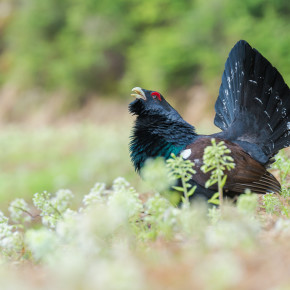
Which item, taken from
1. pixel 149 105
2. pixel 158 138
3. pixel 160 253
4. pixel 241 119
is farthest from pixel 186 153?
pixel 160 253

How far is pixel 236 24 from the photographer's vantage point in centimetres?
1600

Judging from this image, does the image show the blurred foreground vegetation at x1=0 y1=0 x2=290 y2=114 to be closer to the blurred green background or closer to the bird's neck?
the blurred green background

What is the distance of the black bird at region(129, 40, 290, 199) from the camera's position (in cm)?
424

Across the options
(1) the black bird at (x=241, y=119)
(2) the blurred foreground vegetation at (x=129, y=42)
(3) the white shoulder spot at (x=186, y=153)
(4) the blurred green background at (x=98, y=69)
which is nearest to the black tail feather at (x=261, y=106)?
(1) the black bird at (x=241, y=119)

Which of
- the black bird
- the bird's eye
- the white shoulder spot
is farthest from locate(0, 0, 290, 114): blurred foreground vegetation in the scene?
the white shoulder spot

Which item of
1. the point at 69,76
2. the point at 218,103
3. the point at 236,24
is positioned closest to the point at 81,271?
the point at 218,103

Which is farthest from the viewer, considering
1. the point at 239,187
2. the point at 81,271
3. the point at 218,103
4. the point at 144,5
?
the point at 144,5

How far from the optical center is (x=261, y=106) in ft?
15.1

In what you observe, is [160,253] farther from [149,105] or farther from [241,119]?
[241,119]

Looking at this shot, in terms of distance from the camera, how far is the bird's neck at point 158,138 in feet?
13.7

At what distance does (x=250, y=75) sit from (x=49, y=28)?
2610 centimetres

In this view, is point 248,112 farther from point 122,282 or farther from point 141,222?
point 122,282

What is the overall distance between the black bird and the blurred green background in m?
5.39

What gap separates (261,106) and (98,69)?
2264 cm
